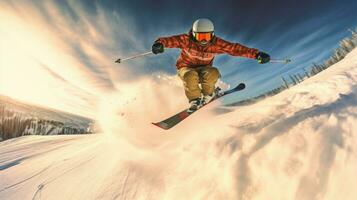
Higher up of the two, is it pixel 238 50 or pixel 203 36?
pixel 203 36

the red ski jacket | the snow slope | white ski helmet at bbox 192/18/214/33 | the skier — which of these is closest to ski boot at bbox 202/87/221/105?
the skier

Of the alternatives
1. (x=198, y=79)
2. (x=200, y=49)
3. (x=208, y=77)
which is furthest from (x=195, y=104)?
(x=200, y=49)

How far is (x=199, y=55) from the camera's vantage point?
9.52m

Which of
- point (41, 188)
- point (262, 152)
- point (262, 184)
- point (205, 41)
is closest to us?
point (262, 184)

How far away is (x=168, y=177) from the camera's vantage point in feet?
23.1

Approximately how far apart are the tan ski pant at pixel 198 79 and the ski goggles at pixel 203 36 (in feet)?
2.81

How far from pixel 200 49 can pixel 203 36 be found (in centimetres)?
46

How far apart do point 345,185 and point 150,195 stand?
3.70 metres

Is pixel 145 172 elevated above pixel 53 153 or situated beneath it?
situated beneath

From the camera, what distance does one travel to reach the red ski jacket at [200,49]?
9.28m

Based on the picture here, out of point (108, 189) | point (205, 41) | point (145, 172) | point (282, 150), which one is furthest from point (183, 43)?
point (282, 150)

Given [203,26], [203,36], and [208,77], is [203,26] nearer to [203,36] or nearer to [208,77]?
[203,36]

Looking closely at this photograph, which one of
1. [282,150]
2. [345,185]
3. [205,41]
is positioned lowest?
[345,185]

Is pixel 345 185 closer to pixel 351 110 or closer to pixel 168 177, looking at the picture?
pixel 351 110
